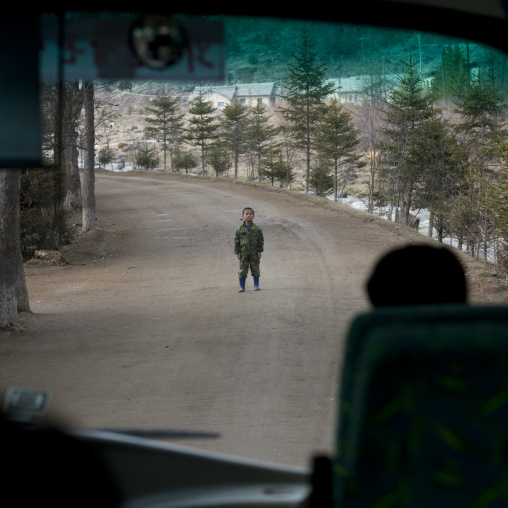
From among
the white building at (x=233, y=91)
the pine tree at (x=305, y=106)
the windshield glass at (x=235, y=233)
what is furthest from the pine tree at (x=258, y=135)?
the white building at (x=233, y=91)

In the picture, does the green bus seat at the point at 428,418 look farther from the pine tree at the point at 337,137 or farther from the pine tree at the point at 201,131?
the pine tree at the point at 201,131

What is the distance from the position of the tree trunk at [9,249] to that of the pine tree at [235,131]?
30230 mm

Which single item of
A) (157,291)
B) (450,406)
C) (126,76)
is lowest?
(157,291)

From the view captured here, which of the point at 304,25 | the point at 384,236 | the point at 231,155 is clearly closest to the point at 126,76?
the point at 304,25

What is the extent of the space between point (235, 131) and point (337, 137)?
11952mm

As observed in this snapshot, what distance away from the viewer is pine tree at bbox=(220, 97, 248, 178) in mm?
42406

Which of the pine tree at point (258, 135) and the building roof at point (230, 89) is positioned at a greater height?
the pine tree at point (258, 135)

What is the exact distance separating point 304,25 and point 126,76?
483mm

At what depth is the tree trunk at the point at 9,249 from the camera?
11445mm

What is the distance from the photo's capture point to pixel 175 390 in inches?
288

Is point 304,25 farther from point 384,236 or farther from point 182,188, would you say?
point 182,188

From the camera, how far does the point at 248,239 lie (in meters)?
13.1

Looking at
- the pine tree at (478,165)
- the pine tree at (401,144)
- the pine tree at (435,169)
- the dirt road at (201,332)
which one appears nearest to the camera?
the dirt road at (201,332)

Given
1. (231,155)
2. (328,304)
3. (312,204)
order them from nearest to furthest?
1. (328,304)
2. (312,204)
3. (231,155)
